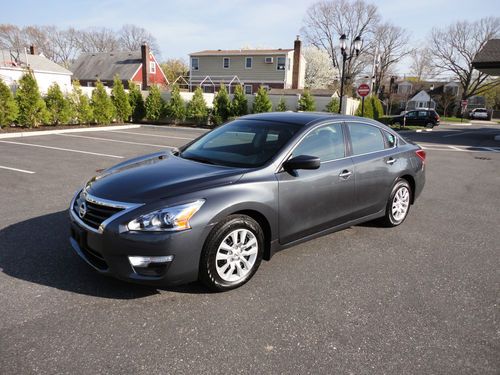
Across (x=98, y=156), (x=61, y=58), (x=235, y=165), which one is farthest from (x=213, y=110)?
(x=61, y=58)

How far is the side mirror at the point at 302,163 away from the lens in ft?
11.9

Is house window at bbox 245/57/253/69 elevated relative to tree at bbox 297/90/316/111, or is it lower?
elevated

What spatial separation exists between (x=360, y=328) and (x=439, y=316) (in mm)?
741

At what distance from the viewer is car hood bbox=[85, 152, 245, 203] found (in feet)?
10.5

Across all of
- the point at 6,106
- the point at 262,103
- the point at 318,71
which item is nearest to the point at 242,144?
the point at 6,106

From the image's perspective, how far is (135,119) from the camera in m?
24.0

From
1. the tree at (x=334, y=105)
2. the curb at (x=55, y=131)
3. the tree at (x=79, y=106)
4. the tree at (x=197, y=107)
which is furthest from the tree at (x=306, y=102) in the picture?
the tree at (x=79, y=106)

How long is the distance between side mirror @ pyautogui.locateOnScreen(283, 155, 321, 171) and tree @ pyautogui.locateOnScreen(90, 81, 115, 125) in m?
18.0

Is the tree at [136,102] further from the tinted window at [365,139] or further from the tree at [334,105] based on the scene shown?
the tinted window at [365,139]

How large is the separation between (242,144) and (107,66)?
50.1 metres

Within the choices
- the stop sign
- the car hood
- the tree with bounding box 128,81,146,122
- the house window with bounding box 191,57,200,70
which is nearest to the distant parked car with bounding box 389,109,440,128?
the stop sign

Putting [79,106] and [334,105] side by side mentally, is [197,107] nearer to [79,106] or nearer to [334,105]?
[79,106]

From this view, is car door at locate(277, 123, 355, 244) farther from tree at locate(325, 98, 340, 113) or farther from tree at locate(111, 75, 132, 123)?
tree at locate(325, 98, 340, 113)

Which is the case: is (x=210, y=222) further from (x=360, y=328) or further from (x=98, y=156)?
(x=98, y=156)
